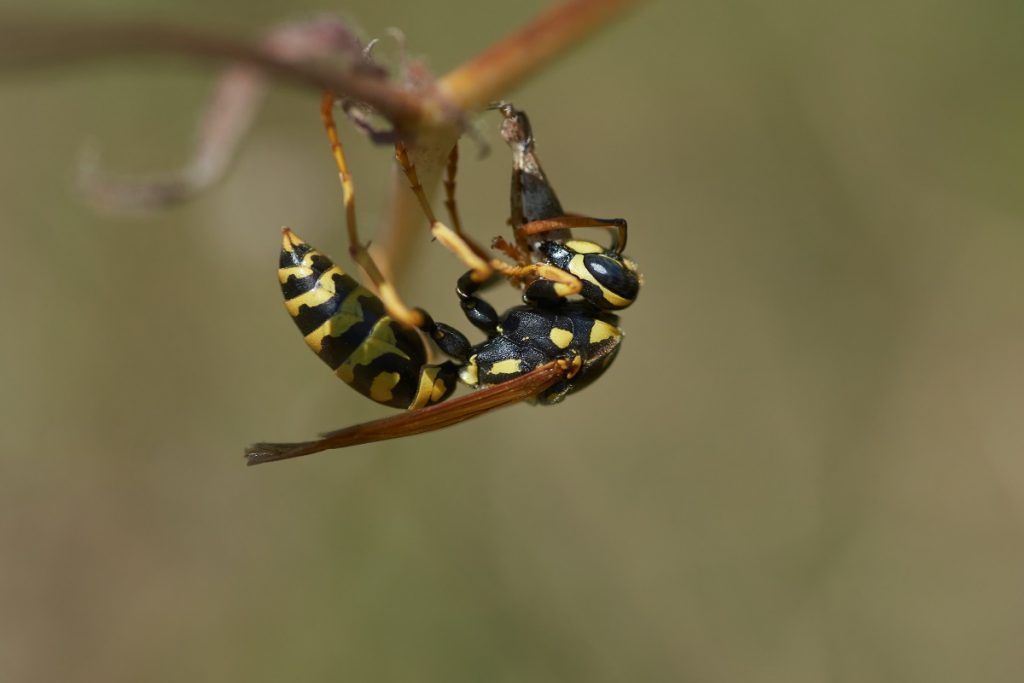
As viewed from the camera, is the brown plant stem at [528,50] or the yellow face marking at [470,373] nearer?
the brown plant stem at [528,50]

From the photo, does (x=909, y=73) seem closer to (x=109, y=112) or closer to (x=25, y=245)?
(x=109, y=112)

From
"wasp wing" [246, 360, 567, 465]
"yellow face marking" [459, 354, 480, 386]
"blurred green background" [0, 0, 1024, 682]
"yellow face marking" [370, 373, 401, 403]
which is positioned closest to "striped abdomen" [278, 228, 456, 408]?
"yellow face marking" [370, 373, 401, 403]

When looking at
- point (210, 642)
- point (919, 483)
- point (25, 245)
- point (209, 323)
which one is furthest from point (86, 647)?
point (919, 483)

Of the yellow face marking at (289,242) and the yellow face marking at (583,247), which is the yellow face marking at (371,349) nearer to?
the yellow face marking at (289,242)

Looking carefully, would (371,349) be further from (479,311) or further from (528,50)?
(528,50)

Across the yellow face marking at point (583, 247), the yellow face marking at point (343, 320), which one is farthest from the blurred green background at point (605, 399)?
the yellow face marking at point (583, 247)

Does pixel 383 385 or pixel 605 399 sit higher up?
pixel 383 385

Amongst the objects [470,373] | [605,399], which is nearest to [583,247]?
[470,373]
